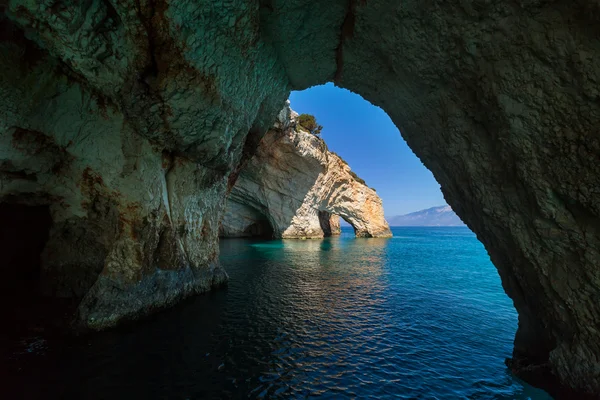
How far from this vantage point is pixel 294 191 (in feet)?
165

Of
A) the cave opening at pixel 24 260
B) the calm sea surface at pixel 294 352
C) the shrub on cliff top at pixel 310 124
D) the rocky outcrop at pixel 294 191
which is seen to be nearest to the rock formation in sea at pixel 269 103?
the cave opening at pixel 24 260

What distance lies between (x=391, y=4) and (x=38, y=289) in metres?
19.3

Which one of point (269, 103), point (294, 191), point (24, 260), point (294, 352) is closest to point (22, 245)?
point (24, 260)

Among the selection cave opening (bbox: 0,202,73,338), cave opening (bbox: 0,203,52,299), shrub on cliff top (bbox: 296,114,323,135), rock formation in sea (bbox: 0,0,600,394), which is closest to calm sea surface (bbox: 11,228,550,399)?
rock formation in sea (bbox: 0,0,600,394)

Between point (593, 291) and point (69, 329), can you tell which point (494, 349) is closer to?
point (593, 291)

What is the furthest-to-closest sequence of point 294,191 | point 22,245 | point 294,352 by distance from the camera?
point 294,191 → point 22,245 → point 294,352

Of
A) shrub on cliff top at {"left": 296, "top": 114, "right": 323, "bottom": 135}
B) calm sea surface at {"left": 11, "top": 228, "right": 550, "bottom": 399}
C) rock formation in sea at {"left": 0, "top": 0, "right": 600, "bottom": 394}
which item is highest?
shrub on cliff top at {"left": 296, "top": 114, "right": 323, "bottom": 135}

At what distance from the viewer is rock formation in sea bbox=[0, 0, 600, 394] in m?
5.38

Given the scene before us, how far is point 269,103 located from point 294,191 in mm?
35006

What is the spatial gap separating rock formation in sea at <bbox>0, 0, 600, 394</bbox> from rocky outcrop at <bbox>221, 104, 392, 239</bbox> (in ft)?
85.0

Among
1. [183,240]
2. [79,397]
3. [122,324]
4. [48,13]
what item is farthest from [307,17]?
[122,324]

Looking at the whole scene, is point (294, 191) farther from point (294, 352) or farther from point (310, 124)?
point (294, 352)

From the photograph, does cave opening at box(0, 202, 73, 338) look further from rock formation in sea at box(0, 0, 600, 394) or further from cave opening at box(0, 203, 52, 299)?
rock formation in sea at box(0, 0, 600, 394)

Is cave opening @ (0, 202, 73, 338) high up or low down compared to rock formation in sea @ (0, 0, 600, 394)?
down
